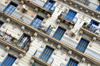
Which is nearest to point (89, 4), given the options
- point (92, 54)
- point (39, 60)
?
point (92, 54)

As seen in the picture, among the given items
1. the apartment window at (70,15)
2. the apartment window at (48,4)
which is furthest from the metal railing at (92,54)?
the apartment window at (48,4)

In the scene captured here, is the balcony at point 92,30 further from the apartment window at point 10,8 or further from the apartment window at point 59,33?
the apartment window at point 10,8

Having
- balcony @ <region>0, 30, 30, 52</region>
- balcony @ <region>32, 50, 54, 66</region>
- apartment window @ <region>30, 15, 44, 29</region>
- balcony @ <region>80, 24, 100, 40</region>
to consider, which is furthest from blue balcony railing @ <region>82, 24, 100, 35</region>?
balcony @ <region>0, 30, 30, 52</region>

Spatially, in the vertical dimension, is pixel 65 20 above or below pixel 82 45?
above

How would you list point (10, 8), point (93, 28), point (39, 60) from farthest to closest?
point (10, 8), point (93, 28), point (39, 60)

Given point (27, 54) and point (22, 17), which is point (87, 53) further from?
point (22, 17)

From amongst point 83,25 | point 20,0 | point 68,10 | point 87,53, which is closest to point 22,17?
point 20,0

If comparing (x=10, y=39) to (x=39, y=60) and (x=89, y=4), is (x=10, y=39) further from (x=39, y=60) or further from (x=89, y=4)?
(x=89, y=4)
